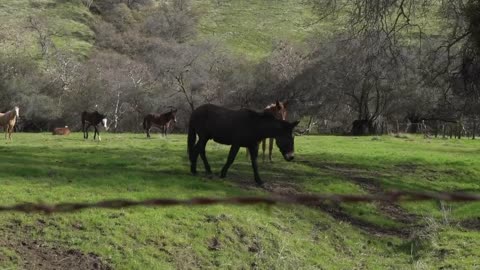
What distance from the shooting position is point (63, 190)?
557 inches

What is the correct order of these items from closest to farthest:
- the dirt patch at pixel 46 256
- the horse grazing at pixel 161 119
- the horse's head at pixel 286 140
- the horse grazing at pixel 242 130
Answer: the dirt patch at pixel 46 256, the horse's head at pixel 286 140, the horse grazing at pixel 242 130, the horse grazing at pixel 161 119

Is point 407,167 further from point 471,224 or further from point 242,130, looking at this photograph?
point 242,130

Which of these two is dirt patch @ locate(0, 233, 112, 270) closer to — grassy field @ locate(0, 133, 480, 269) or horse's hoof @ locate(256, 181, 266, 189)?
grassy field @ locate(0, 133, 480, 269)

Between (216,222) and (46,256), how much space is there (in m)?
3.67

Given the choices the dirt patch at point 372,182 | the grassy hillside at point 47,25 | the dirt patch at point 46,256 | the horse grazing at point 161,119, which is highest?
the grassy hillside at point 47,25

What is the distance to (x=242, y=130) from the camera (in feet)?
55.3

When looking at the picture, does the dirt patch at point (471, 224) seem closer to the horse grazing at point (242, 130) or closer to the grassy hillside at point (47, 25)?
the horse grazing at point (242, 130)

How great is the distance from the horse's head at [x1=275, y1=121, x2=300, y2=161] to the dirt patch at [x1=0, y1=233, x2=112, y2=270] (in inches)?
272

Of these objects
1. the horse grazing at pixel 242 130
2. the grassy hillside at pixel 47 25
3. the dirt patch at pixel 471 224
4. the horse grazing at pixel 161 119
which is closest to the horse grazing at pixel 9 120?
the horse grazing at pixel 161 119

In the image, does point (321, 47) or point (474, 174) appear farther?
point (321, 47)

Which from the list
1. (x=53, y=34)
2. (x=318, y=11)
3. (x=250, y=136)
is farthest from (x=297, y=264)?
(x=53, y=34)

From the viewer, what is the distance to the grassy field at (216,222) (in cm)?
1129

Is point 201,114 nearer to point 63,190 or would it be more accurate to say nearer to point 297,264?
point 63,190

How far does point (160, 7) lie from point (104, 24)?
529 inches
